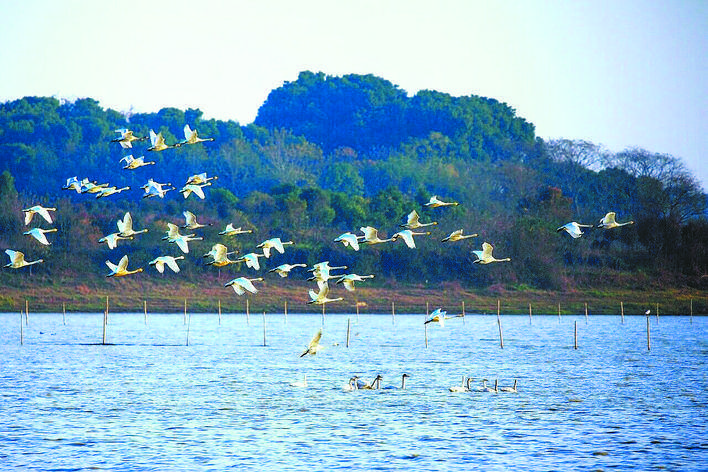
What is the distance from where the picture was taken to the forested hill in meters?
91.3

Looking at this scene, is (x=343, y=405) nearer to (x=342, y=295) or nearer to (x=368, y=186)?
(x=342, y=295)

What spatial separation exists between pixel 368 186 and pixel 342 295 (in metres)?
35.7

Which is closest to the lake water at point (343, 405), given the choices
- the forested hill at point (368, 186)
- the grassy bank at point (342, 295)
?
the grassy bank at point (342, 295)

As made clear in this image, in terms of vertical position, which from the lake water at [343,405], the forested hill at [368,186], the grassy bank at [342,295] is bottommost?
the lake water at [343,405]

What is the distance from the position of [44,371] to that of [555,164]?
7904cm

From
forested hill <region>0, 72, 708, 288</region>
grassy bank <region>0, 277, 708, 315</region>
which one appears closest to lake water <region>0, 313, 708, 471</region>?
grassy bank <region>0, 277, 708, 315</region>

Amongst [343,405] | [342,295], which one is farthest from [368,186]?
[343,405]

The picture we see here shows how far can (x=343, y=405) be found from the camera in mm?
37750

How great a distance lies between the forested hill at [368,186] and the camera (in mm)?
91312

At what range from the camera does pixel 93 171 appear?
120 metres

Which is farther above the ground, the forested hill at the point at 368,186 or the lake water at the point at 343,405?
the forested hill at the point at 368,186

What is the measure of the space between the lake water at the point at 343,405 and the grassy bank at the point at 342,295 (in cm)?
1453

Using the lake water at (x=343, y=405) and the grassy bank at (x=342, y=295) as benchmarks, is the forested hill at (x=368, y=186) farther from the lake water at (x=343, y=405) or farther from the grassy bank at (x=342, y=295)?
the lake water at (x=343, y=405)

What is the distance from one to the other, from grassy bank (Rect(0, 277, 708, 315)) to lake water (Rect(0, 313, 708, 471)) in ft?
47.7
